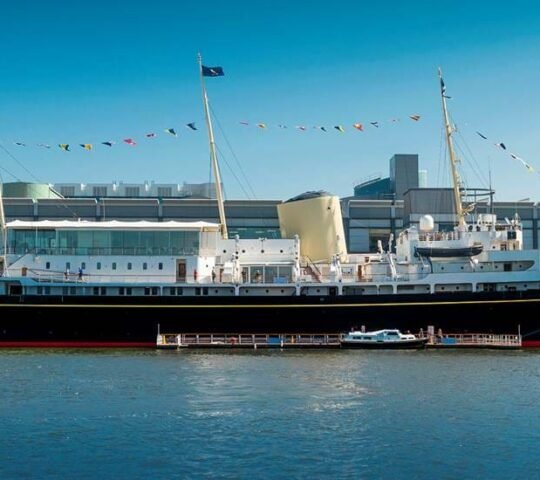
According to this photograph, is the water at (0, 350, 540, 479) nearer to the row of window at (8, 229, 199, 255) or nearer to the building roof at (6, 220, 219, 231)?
the row of window at (8, 229, 199, 255)

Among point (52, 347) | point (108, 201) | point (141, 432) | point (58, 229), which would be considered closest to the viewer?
A: point (141, 432)

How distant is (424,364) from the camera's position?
33938 mm

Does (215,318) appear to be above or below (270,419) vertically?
above

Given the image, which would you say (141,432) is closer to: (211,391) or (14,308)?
(211,391)

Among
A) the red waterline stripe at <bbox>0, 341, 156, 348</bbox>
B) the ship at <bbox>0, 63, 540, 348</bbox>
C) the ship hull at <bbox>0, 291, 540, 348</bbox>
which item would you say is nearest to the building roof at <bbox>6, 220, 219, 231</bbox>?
the ship at <bbox>0, 63, 540, 348</bbox>

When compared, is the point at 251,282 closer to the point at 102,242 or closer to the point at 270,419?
the point at 102,242

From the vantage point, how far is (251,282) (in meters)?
43.8

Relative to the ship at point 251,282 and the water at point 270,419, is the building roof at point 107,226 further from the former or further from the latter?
the water at point 270,419

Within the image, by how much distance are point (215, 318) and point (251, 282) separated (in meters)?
3.08

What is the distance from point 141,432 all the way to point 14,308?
77.6ft

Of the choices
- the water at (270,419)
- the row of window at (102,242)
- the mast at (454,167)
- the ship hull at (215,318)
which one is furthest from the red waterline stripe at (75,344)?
the mast at (454,167)

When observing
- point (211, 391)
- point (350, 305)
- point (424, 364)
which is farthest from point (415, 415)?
point (350, 305)

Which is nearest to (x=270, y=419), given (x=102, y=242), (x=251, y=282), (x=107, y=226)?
(x=251, y=282)

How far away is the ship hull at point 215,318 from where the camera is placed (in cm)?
4197
